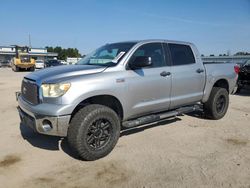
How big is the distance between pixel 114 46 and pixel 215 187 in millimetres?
3308

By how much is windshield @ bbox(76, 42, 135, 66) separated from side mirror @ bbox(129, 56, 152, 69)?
261mm

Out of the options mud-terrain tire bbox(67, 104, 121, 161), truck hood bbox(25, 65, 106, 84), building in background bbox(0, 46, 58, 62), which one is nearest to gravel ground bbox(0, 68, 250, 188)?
mud-terrain tire bbox(67, 104, 121, 161)

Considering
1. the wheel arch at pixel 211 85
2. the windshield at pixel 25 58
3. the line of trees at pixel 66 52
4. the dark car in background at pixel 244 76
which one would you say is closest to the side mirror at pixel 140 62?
the wheel arch at pixel 211 85

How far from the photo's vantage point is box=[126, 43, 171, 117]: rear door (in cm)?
488

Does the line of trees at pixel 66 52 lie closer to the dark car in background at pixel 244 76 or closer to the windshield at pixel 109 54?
the dark car in background at pixel 244 76

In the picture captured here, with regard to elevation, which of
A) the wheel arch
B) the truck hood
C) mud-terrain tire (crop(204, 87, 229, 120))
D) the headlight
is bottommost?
mud-terrain tire (crop(204, 87, 229, 120))

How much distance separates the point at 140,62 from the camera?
15.7 feet

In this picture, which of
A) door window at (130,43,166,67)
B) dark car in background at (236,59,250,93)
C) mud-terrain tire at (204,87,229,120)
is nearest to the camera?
door window at (130,43,166,67)

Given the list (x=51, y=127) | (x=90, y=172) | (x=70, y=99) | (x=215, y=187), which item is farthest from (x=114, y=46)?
(x=215, y=187)

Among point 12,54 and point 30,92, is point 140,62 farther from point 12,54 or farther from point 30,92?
point 12,54

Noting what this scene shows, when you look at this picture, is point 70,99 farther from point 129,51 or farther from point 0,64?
point 0,64

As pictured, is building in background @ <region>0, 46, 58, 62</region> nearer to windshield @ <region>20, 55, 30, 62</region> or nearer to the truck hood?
windshield @ <region>20, 55, 30, 62</region>

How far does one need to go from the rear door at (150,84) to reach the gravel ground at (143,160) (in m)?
0.70

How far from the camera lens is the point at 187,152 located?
15.6ft
